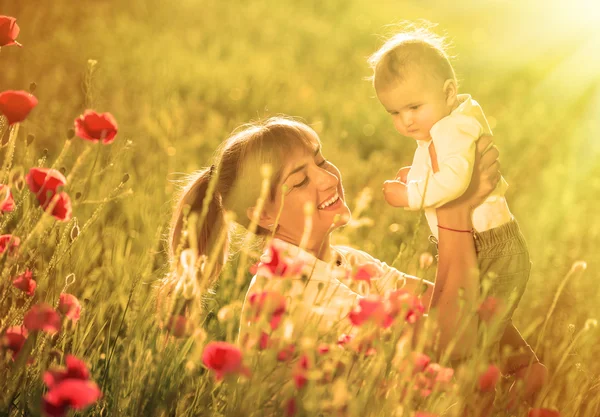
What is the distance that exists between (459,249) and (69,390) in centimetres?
135

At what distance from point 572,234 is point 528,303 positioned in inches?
37.2

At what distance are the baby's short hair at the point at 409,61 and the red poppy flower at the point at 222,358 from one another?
1.24m

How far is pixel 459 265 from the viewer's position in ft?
8.02

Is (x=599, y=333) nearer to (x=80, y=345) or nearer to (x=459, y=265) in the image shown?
(x=459, y=265)

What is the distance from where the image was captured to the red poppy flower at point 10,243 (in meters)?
1.86

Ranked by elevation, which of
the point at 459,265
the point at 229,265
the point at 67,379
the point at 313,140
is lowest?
the point at 229,265


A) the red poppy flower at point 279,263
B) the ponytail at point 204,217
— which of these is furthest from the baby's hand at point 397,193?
the red poppy flower at point 279,263

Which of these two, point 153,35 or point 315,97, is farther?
point 153,35

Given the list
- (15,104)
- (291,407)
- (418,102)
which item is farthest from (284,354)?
(418,102)

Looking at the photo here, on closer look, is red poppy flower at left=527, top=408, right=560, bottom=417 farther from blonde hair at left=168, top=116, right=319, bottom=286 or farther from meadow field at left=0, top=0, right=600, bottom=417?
blonde hair at left=168, top=116, right=319, bottom=286

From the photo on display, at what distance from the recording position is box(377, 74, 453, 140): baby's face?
8.50ft

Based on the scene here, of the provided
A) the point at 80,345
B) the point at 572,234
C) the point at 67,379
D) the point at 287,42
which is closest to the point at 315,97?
the point at 287,42

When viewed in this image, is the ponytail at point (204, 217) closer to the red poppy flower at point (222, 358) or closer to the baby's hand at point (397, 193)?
the baby's hand at point (397, 193)

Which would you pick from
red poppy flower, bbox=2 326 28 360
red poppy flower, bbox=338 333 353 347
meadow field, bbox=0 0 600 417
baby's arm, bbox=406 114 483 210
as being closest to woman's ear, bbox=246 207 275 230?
meadow field, bbox=0 0 600 417
